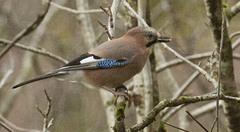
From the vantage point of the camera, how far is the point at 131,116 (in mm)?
9352

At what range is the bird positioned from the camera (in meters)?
5.18

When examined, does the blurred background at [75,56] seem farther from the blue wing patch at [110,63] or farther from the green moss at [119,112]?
the green moss at [119,112]

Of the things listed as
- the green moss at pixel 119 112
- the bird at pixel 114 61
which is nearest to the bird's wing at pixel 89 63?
the bird at pixel 114 61

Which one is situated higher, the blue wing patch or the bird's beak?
the bird's beak

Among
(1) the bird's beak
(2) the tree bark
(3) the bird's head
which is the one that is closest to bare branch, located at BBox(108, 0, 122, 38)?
(3) the bird's head

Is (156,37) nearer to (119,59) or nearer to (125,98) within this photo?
(119,59)

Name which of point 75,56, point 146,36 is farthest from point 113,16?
point 75,56

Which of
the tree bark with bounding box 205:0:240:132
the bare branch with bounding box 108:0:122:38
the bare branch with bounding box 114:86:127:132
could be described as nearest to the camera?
the bare branch with bounding box 114:86:127:132

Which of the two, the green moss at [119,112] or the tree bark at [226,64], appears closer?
the green moss at [119,112]

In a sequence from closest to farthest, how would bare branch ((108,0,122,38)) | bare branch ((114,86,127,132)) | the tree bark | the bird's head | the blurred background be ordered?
bare branch ((114,86,127,132))
the tree bark
bare branch ((108,0,122,38))
the bird's head
the blurred background

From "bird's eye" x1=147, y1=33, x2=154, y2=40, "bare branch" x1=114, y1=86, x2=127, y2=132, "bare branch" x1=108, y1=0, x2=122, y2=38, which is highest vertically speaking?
"bare branch" x1=108, y1=0, x2=122, y2=38

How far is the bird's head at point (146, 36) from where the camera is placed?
17.4 feet

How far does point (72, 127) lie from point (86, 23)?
126 inches

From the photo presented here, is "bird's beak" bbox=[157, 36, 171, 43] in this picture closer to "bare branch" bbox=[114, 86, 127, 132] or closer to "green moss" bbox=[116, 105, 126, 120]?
"bare branch" bbox=[114, 86, 127, 132]
